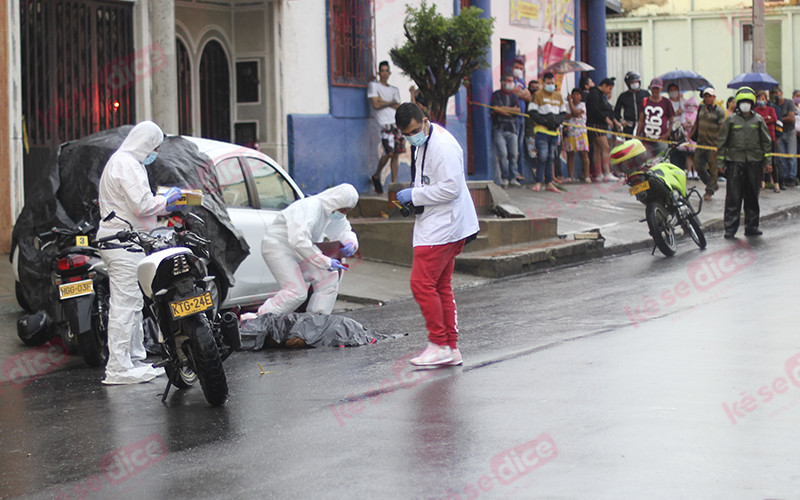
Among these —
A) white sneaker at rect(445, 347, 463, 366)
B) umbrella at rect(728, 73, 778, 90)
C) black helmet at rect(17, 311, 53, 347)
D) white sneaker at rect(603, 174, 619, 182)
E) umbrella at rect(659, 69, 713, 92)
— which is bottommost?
white sneaker at rect(445, 347, 463, 366)

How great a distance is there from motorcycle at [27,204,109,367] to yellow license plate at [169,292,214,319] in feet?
5.62

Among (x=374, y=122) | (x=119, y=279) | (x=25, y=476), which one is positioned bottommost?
(x=25, y=476)

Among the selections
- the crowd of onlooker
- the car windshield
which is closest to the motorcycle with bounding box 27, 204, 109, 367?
the car windshield

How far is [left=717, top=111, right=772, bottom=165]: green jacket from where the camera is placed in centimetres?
1708

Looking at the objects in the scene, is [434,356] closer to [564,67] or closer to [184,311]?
[184,311]

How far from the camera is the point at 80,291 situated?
29.1ft

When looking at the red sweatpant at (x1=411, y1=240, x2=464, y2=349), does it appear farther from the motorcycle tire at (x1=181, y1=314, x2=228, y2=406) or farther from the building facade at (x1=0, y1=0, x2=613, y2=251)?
the building facade at (x1=0, y1=0, x2=613, y2=251)

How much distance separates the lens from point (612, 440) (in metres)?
5.89

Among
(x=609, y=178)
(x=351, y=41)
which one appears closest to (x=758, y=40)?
(x=609, y=178)

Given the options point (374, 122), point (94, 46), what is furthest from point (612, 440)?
point (374, 122)

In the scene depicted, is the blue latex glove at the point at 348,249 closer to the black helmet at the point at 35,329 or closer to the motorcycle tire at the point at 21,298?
the black helmet at the point at 35,329

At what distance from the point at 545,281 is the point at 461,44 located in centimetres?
584

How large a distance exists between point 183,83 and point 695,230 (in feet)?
24.8

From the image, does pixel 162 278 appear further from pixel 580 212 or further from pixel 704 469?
pixel 580 212
